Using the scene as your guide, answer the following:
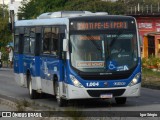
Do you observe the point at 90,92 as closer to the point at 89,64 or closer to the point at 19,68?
the point at 89,64

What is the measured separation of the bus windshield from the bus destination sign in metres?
0.18

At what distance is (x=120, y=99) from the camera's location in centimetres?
2247

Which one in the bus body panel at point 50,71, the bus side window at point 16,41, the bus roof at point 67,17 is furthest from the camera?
the bus side window at point 16,41

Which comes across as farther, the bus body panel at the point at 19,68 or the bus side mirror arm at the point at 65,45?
the bus body panel at the point at 19,68

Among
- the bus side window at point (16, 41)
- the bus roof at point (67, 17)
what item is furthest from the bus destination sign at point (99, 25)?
the bus side window at point (16, 41)

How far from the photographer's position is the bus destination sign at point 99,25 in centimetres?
2123

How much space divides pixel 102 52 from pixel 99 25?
0.92 meters

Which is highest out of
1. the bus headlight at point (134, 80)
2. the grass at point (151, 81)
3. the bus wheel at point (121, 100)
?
the bus headlight at point (134, 80)

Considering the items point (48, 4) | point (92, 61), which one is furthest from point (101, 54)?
point (48, 4)

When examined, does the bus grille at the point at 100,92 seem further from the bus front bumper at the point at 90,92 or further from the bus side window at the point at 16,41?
the bus side window at the point at 16,41

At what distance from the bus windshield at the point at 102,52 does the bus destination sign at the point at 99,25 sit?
0.18 meters

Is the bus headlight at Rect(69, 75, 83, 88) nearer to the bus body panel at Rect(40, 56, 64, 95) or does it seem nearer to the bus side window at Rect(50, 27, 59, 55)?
the bus body panel at Rect(40, 56, 64, 95)

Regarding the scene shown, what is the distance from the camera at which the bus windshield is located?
20906mm

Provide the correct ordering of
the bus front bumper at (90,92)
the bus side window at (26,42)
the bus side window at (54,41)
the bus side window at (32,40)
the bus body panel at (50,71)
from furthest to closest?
1. the bus side window at (26,42)
2. the bus side window at (32,40)
3. the bus side window at (54,41)
4. the bus body panel at (50,71)
5. the bus front bumper at (90,92)
